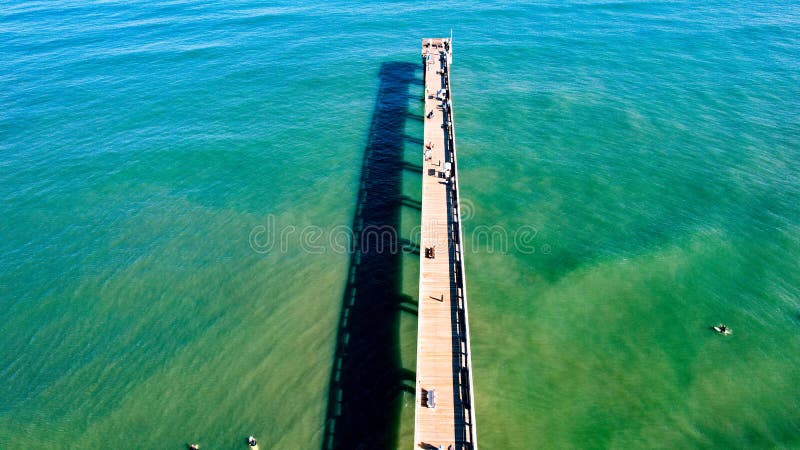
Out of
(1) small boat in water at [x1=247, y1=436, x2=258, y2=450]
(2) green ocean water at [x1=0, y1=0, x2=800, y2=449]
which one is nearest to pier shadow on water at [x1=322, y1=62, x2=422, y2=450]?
(2) green ocean water at [x1=0, y1=0, x2=800, y2=449]

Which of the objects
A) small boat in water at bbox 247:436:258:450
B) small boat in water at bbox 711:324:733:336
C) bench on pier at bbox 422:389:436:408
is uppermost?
bench on pier at bbox 422:389:436:408

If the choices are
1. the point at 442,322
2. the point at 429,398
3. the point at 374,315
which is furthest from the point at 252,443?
the point at 442,322

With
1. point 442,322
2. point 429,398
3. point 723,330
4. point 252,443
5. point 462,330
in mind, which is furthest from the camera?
point 723,330

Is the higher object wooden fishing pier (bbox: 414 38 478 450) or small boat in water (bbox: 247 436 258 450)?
wooden fishing pier (bbox: 414 38 478 450)

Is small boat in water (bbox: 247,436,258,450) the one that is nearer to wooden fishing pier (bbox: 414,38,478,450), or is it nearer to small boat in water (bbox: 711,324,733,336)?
wooden fishing pier (bbox: 414,38,478,450)

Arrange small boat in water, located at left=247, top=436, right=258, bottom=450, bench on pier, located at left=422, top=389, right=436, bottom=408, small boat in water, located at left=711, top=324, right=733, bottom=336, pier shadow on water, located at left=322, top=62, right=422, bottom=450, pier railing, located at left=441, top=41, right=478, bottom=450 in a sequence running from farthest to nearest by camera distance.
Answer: small boat in water, located at left=711, top=324, right=733, bottom=336, pier shadow on water, located at left=322, top=62, right=422, bottom=450, small boat in water, located at left=247, top=436, right=258, bottom=450, bench on pier, located at left=422, top=389, right=436, bottom=408, pier railing, located at left=441, top=41, right=478, bottom=450

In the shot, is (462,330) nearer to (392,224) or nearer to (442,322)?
(442,322)

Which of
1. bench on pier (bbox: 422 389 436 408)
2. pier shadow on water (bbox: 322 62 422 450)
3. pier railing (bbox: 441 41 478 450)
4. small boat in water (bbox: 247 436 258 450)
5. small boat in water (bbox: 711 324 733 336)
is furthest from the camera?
small boat in water (bbox: 711 324 733 336)

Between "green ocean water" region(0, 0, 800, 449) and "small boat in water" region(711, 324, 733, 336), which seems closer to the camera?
"green ocean water" region(0, 0, 800, 449)
